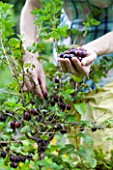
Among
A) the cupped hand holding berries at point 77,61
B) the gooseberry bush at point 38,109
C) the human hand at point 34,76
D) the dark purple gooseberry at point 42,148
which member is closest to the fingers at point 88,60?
the cupped hand holding berries at point 77,61

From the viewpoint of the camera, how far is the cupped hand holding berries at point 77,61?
1834mm

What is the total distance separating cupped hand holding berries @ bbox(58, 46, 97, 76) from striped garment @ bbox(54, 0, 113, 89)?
51 cm

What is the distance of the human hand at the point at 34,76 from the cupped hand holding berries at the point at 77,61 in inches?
9.9

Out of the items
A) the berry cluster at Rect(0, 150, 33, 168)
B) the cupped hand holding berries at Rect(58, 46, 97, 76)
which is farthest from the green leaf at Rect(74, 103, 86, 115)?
the berry cluster at Rect(0, 150, 33, 168)

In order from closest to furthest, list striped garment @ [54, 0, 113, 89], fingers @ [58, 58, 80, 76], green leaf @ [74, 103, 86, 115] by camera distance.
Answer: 1. fingers @ [58, 58, 80, 76]
2. green leaf @ [74, 103, 86, 115]
3. striped garment @ [54, 0, 113, 89]

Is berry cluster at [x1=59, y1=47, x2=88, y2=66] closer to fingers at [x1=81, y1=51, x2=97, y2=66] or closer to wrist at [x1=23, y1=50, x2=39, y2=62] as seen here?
fingers at [x1=81, y1=51, x2=97, y2=66]

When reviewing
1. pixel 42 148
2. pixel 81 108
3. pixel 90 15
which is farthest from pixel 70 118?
pixel 90 15

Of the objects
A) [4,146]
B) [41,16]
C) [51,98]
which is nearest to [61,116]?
[51,98]

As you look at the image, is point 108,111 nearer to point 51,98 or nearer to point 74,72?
point 51,98

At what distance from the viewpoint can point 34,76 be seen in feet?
7.07

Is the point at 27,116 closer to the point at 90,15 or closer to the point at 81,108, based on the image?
the point at 81,108

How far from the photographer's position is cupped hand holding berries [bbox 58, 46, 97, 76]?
72.2 inches

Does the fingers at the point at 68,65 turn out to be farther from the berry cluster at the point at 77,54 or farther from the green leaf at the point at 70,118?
the green leaf at the point at 70,118

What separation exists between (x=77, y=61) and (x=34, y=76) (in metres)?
0.37
